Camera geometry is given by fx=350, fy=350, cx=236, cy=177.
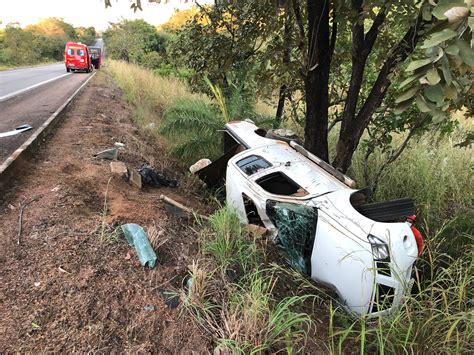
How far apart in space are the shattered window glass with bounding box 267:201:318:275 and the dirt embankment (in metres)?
0.88

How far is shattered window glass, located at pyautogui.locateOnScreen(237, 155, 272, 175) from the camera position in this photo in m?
3.94

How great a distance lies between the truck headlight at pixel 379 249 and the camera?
2646 millimetres

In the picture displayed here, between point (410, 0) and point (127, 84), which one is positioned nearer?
point (410, 0)

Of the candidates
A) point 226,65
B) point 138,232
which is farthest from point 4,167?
point 226,65

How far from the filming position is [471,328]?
2170mm

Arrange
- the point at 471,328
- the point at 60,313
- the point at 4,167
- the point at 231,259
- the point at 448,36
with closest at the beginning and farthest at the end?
the point at 448,36, the point at 471,328, the point at 60,313, the point at 231,259, the point at 4,167

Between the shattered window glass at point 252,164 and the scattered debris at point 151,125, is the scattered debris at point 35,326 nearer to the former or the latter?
the shattered window glass at point 252,164

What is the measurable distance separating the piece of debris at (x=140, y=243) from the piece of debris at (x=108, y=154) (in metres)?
2.51

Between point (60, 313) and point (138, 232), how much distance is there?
1.03 m

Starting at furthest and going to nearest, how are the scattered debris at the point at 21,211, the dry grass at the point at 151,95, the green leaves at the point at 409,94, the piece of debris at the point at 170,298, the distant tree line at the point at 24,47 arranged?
the distant tree line at the point at 24,47 → the dry grass at the point at 151,95 → the scattered debris at the point at 21,211 → the piece of debris at the point at 170,298 → the green leaves at the point at 409,94

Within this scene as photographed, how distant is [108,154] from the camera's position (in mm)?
5617

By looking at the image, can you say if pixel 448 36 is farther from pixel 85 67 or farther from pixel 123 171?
pixel 85 67

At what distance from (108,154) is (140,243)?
2.90 m

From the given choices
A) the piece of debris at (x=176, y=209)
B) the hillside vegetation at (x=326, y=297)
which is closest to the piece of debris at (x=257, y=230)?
the hillside vegetation at (x=326, y=297)
